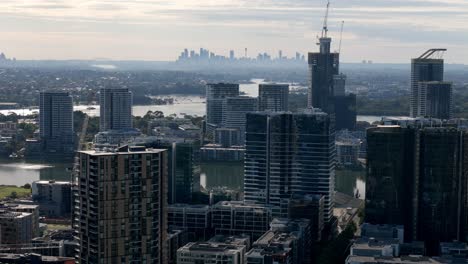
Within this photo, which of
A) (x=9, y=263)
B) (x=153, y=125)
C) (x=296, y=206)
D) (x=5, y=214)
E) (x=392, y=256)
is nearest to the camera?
(x=9, y=263)

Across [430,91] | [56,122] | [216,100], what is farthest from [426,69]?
[56,122]

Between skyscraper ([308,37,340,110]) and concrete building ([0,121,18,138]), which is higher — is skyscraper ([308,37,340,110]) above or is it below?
above

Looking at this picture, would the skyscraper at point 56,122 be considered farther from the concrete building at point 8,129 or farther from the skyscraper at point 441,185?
the skyscraper at point 441,185

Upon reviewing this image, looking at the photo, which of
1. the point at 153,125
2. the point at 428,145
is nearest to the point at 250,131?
the point at 428,145

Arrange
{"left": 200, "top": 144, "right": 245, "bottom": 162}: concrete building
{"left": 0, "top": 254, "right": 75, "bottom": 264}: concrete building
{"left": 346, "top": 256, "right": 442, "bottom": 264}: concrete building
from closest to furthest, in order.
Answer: {"left": 0, "top": 254, "right": 75, "bottom": 264}: concrete building, {"left": 346, "top": 256, "right": 442, "bottom": 264}: concrete building, {"left": 200, "top": 144, "right": 245, "bottom": 162}: concrete building

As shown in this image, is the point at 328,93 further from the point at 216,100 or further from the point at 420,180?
the point at 420,180

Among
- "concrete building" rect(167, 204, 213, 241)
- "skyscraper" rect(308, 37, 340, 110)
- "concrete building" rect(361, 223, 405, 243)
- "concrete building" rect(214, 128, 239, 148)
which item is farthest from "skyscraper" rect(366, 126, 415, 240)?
"skyscraper" rect(308, 37, 340, 110)

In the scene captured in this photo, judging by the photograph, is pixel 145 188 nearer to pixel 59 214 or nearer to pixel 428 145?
pixel 428 145

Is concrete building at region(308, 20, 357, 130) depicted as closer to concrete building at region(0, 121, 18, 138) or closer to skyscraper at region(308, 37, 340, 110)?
skyscraper at region(308, 37, 340, 110)
